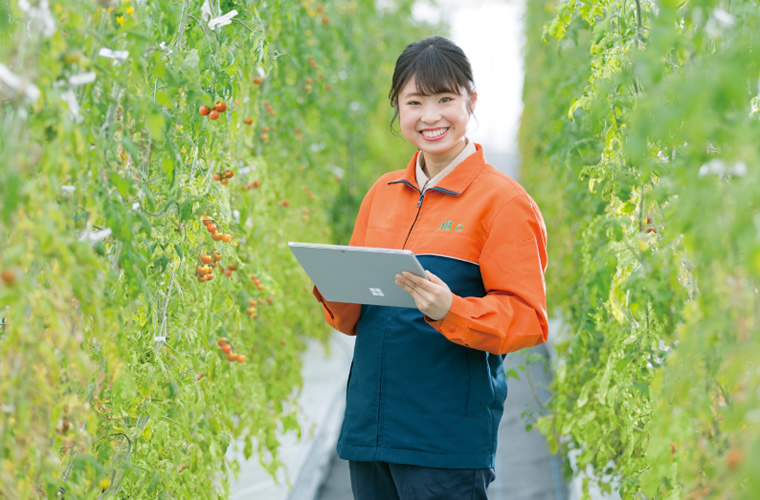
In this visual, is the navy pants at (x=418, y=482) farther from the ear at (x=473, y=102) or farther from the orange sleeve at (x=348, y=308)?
the ear at (x=473, y=102)

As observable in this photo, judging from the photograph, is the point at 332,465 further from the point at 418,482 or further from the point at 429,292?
the point at 429,292

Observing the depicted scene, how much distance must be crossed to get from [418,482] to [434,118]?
76cm

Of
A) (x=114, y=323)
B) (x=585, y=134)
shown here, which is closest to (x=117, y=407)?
(x=114, y=323)

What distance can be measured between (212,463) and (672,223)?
132 centimetres

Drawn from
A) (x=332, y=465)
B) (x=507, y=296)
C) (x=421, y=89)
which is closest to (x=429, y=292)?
(x=507, y=296)

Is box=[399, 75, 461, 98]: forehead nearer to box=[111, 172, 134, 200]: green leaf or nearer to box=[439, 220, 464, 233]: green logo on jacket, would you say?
box=[439, 220, 464, 233]: green logo on jacket

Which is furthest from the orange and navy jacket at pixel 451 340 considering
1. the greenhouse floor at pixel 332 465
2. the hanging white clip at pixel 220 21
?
the greenhouse floor at pixel 332 465

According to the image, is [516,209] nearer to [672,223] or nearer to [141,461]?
[672,223]

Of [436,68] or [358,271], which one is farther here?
[436,68]

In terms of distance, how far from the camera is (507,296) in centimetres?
150

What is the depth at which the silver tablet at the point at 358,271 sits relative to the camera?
4.58 feet

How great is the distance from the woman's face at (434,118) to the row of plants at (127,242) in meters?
0.36

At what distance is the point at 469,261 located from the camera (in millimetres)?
1579

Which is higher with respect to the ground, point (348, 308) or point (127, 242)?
point (127, 242)
